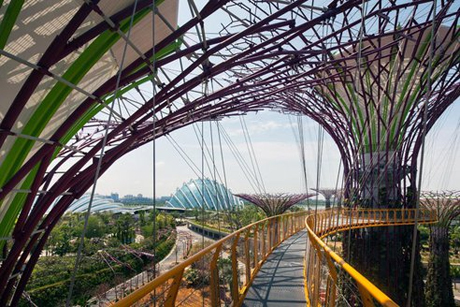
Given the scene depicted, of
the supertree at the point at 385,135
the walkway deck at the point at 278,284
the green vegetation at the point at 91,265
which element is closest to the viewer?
the walkway deck at the point at 278,284

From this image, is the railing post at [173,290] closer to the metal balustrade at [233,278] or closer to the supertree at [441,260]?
the metal balustrade at [233,278]

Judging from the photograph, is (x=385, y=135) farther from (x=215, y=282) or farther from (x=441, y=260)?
(x=215, y=282)

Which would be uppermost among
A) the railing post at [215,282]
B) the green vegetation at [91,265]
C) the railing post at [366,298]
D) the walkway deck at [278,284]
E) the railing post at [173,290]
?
the railing post at [366,298]

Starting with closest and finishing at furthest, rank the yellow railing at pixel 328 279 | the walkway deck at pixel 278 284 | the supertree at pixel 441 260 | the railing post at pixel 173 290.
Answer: the yellow railing at pixel 328 279, the railing post at pixel 173 290, the walkway deck at pixel 278 284, the supertree at pixel 441 260

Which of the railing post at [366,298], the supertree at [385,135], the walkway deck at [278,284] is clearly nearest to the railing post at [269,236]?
the walkway deck at [278,284]

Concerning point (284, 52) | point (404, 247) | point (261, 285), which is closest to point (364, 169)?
point (404, 247)

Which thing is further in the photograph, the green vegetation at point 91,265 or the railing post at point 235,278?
the green vegetation at point 91,265

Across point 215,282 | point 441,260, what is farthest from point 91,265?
point 441,260

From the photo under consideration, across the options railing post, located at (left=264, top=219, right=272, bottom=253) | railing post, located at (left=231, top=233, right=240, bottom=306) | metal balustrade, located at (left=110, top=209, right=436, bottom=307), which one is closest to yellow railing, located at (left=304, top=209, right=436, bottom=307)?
metal balustrade, located at (left=110, top=209, right=436, bottom=307)
